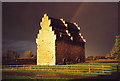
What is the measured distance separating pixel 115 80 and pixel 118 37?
3487 centimetres

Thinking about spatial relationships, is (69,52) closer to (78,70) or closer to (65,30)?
(65,30)

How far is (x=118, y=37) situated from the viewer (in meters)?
55.9

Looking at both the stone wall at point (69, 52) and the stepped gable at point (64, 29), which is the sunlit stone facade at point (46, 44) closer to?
the stepped gable at point (64, 29)

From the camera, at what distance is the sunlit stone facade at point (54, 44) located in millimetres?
47062

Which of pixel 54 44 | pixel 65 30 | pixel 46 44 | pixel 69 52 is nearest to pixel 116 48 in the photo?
pixel 69 52

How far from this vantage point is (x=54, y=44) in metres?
46.8

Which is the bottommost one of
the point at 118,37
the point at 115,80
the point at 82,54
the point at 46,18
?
the point at 115,80

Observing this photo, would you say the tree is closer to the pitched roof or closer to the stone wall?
the stone wall

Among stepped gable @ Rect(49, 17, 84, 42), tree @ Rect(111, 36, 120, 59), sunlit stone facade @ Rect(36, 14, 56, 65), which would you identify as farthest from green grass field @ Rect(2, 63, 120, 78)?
tree @ Rect(111, 36, 120, 59)

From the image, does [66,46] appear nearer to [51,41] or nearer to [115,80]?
[51,41]

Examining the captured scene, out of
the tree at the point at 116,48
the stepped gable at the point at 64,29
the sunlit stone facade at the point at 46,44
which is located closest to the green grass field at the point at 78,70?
the sunlit stone facade at the point at 46,44

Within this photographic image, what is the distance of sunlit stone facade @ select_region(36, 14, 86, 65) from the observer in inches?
1853

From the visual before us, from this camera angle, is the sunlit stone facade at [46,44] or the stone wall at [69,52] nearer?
the sunlit stone facade at [46,44]

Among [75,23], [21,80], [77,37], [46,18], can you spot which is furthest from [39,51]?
[21,80]
